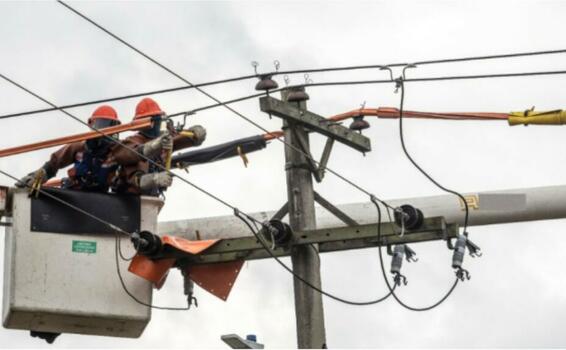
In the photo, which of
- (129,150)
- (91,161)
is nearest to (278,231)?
(129,150)

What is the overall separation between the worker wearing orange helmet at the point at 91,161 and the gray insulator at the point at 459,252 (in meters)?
3.42

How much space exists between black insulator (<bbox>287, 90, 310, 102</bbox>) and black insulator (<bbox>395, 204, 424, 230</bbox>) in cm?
149

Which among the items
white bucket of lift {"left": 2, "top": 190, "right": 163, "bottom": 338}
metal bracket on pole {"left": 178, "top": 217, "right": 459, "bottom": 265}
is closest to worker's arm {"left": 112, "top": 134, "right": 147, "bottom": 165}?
white bucket of lift {"left": 2, "top": 190, "right": 163, "bottom": 338}

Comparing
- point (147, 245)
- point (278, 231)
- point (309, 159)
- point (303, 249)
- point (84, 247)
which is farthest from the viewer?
point (84, 247)

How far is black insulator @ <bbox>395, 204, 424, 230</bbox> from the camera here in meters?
21.8

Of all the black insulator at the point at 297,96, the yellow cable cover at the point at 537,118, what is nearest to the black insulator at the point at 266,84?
the black insulator at the point at 297,96

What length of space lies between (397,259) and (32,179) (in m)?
3.38

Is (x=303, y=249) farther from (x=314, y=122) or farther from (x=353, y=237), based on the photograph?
(x=314, y=122)

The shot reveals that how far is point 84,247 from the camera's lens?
2298 cm

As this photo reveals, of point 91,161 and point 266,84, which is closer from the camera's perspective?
point 266,84

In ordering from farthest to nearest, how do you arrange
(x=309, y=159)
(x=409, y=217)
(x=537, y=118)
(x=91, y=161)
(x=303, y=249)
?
1. (x=91, y=161)
2. (x=537, y=118)
3. (x=309, y=159)
4. (x=303, y=249)
5. (x=409, y=217)

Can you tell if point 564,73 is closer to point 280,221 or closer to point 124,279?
point 280,221

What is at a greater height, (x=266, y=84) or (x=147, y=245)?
(x=266, y=84)

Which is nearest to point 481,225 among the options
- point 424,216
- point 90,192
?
point 424,216
